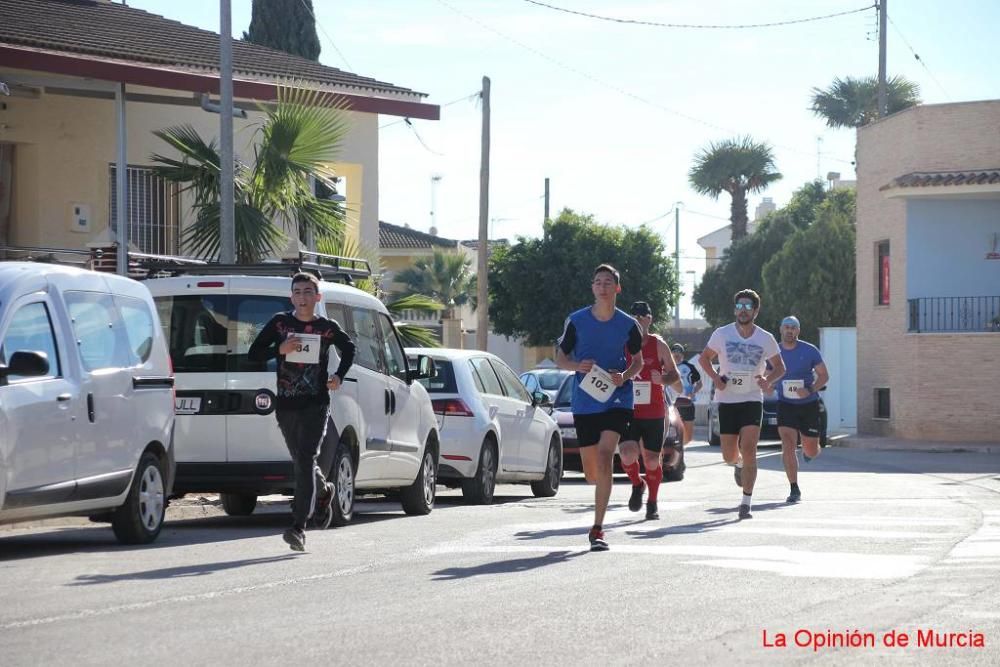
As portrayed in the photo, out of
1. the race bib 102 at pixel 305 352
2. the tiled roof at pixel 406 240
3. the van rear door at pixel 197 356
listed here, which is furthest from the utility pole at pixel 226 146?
the tiled roof at pixel 406 240

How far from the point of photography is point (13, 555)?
11312mm

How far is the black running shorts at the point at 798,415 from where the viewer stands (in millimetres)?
17859

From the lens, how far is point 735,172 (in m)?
69.5

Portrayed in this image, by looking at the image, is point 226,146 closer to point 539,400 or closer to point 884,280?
point 539,400

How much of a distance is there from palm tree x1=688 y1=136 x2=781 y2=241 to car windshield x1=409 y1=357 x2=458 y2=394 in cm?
5318

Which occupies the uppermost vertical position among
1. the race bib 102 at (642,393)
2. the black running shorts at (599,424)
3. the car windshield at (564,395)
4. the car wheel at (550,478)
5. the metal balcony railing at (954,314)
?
the metal balcony railing at (954,314)

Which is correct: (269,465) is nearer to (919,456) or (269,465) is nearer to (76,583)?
(76,583)

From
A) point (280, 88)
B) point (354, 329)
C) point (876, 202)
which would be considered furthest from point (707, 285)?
point (354, 329)

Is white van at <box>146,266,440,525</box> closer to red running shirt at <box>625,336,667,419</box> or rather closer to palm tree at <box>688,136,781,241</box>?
red running shirt at <box>625,336,667,419</box>

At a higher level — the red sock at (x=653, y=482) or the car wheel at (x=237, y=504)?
the red sock at (x=653, y=482)

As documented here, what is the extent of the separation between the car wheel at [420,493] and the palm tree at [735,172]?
180 ft

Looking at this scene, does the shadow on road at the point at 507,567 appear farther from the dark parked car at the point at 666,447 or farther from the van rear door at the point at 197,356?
the dark parked car at the point at 666,447

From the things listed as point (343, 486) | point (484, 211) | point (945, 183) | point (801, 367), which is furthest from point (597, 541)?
point (945, 183)

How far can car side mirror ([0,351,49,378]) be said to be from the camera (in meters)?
10.3
